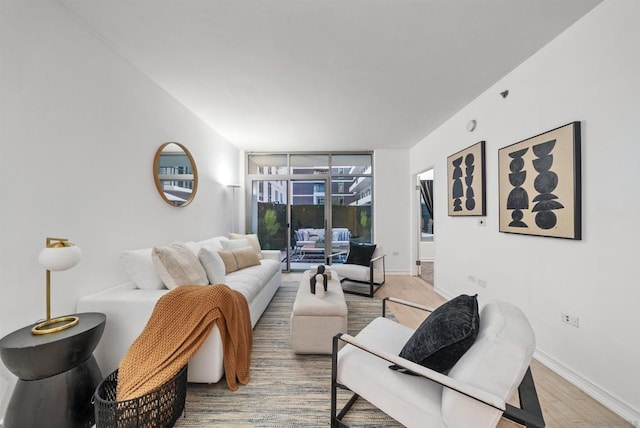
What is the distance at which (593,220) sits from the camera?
1.76 metres

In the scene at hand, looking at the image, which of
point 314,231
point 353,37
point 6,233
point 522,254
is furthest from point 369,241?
point 6,233

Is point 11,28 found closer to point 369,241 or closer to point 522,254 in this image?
point 522,254

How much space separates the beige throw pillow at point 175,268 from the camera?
84.0 inches

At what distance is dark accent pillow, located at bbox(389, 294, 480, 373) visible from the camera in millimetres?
1162

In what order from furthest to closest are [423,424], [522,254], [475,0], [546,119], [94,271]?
[522,254] < [546,119] < [94,271] < [475,0] < [423,424]

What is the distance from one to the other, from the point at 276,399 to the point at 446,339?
126 centimetres

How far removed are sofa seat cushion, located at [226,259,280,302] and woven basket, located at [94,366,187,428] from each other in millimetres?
988

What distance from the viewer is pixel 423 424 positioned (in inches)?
45.1

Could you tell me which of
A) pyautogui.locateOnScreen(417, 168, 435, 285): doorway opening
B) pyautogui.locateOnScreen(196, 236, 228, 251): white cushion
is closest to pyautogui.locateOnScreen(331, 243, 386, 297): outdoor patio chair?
pyautogui.locateOnScreen(196, 236, 228, 251): white cushion

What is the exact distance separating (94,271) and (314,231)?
155 inches

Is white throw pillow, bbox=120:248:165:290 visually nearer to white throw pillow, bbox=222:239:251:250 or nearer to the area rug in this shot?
the area rug

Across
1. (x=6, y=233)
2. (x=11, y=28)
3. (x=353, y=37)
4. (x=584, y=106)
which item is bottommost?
(x=6, y=233)

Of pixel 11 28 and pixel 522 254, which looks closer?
pixel 11 28

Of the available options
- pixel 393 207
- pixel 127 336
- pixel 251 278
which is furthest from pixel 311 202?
pixel 127 336
